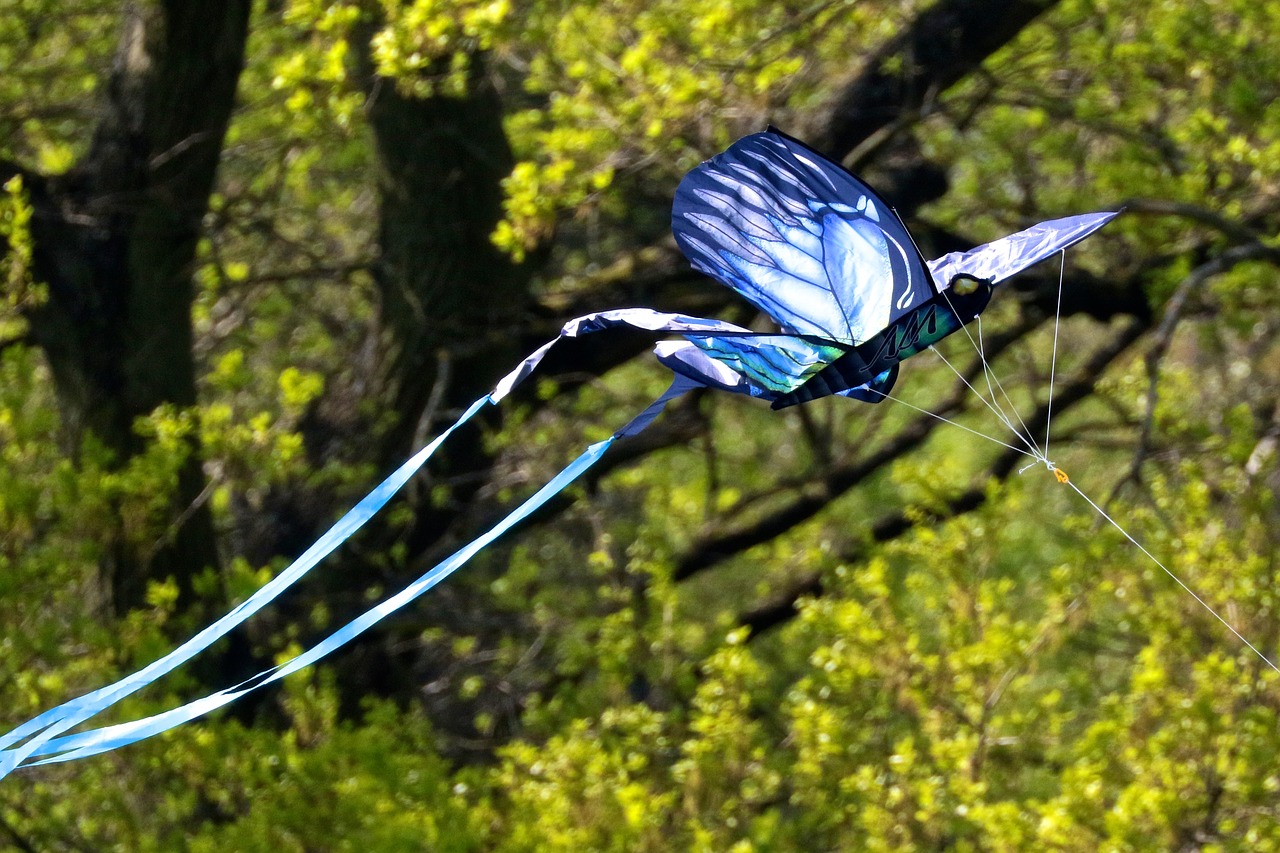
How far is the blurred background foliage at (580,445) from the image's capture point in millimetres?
4594

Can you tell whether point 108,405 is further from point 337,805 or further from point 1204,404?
point 1204,404

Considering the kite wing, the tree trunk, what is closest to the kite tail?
the kite wing

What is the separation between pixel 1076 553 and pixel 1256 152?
160 centimetres

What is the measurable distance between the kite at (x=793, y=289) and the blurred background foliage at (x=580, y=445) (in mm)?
2237

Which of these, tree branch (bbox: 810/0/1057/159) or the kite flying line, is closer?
the kite flying line

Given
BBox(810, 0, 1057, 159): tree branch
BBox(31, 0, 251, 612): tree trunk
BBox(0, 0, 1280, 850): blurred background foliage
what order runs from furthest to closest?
BBox(810, 0, 1057, 159): tree branch < BBox(31, 0, 251, 612): tree trunk < BBox(0, 0, 1280, 850): blurred background foliage

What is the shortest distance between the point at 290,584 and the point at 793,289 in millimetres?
925

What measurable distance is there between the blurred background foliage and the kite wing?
216cm

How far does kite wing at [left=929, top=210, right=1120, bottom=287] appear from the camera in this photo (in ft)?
7.52

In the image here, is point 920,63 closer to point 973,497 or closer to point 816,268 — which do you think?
point 973,497

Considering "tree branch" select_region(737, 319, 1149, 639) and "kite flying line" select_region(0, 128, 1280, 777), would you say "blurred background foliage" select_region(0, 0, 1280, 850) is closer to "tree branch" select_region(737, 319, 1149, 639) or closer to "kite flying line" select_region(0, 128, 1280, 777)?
"tree branch" select_region(737, 319, 1149, 639)

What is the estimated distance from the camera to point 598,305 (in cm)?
617

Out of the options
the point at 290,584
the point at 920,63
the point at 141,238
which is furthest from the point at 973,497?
the point at 290,584

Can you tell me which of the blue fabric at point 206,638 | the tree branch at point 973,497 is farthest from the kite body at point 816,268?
the tree branch at point 973,497
